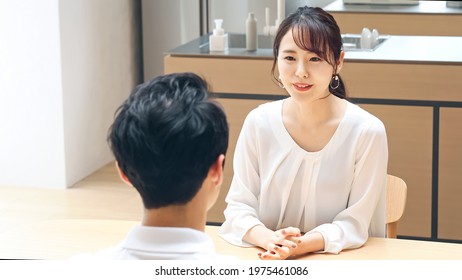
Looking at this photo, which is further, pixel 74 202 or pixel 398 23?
pixel 398 23

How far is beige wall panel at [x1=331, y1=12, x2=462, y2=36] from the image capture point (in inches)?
242

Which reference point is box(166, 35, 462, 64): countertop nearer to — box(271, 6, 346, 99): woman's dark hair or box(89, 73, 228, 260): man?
box(271, 6, 346, 99): woman's dark hair

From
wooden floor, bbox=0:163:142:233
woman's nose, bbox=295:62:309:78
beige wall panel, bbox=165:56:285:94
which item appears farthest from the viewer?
wooden floor, bbox=0:163:142:233

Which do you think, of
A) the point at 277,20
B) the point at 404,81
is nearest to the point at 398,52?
the point at 404,81

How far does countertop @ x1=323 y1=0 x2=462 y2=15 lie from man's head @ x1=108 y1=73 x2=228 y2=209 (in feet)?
15.2

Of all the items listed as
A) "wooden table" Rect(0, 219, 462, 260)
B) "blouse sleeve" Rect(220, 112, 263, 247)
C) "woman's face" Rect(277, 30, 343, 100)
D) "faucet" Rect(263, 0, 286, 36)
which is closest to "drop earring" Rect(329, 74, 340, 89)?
"woman's face" Rect(277, 30, 343, 100)

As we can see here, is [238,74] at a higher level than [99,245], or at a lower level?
higher

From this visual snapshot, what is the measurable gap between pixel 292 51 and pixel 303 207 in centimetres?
45

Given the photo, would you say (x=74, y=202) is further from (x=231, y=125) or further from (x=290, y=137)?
(x=290, y=137)

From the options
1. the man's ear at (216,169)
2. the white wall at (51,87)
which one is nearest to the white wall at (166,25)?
the white wall at (51,87)

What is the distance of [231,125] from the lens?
15.3 ft

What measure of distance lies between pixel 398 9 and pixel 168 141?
4.93 meters

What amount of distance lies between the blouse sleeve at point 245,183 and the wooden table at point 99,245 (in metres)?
0.08

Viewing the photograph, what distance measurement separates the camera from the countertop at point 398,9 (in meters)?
6.18
